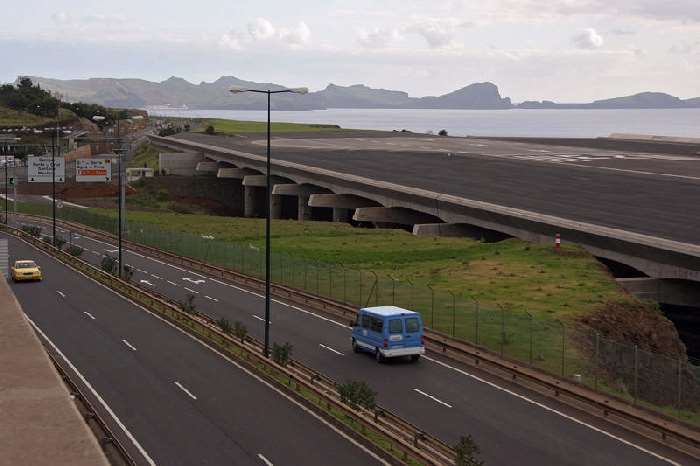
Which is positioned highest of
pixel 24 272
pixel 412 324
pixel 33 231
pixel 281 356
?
pixel 412 324

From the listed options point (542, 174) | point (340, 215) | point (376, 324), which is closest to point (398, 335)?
point (376, 324)

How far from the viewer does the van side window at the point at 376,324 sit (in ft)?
117

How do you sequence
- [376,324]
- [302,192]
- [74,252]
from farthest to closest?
[302,192] < [74,252] < [376,324]

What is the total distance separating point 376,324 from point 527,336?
5.58m

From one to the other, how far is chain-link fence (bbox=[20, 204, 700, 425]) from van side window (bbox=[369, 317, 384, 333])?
4051 millimetres

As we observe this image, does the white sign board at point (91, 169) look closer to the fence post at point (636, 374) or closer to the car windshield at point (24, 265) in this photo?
the car windshield at point (24, 265)

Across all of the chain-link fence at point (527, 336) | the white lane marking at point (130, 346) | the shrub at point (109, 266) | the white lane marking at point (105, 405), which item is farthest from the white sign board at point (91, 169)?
the white lane marking at point (130, 346)

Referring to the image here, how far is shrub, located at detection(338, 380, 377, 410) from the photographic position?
26812mm

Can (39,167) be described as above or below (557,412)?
above

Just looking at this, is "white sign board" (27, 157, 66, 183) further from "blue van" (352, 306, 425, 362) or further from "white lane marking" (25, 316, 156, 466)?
"blue van" (352, 306, 425, 362)

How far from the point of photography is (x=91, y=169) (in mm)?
119812

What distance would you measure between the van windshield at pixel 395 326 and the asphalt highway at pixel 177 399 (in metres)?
5.50

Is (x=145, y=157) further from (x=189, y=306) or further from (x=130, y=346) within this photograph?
(x=130, y=346)

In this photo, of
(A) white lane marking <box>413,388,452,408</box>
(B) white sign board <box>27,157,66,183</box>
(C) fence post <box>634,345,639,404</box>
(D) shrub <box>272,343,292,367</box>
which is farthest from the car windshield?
(B) white sign board <box>27,157,66,183</box>
